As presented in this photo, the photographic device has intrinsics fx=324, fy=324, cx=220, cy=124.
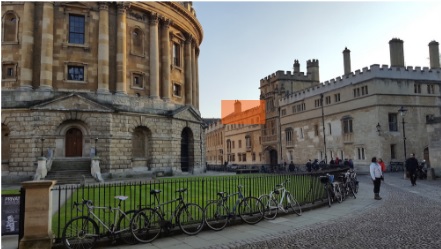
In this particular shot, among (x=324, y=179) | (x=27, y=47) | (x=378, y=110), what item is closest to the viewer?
(x=324, y=179)

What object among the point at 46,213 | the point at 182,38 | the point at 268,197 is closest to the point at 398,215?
the point at 268,197

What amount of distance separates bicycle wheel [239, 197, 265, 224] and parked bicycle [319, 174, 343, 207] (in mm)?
3898

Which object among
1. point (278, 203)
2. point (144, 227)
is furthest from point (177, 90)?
point (144, 227)

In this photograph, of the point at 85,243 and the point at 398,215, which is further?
the point at 398,215

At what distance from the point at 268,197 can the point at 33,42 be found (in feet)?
83.2

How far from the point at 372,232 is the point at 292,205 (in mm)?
3212

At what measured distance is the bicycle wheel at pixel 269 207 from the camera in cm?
1055

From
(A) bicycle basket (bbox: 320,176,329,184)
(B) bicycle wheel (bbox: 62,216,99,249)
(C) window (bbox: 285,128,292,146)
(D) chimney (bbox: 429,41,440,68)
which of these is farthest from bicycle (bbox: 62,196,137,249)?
(C) window (bbox: 285,128,292,146)

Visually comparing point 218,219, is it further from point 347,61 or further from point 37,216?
point 347,61

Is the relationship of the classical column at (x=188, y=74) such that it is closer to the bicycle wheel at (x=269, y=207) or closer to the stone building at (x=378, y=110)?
the stone building at (x=378, y=110)

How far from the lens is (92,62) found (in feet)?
94.4

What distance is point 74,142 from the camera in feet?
88.6

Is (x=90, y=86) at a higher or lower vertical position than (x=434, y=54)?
lower

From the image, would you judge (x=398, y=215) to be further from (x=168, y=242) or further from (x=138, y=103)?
(x=138, y=103)
